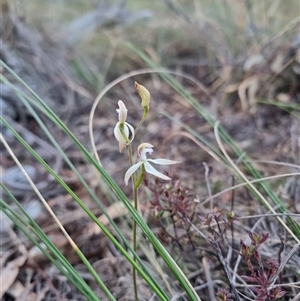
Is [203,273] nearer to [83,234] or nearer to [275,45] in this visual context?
[83,234]

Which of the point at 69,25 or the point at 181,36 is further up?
the point at 69,25

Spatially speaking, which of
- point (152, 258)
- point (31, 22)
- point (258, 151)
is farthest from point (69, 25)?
point (152, 258)

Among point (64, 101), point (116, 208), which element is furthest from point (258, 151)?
point (64, 101)

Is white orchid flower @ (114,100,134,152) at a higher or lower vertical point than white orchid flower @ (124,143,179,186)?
higher

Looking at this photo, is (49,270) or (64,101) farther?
(64,101)

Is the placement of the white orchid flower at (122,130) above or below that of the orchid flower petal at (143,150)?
above

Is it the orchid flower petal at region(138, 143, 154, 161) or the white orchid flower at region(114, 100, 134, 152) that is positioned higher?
the white orchid flower at region(114, 100, 134, 152)

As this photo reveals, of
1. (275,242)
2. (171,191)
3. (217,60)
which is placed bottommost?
(217,60)

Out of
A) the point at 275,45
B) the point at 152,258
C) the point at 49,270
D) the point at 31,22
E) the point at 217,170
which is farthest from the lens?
the point at 31,22

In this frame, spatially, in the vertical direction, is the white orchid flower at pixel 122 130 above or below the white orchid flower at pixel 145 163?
above

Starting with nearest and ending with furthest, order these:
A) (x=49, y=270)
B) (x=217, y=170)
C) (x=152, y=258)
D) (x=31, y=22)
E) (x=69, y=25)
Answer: (x=152, y=258), (x=49, y=270), (x=217, y=170), (x=31, y=22), (x=69, y=25)
